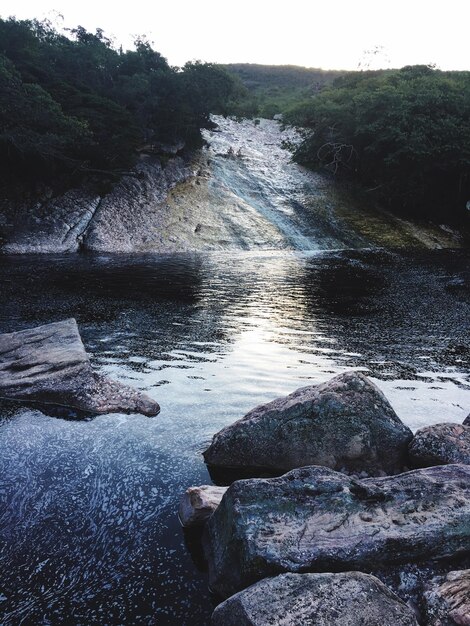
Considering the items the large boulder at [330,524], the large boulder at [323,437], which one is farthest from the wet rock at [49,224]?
the large boulder at [330,524]

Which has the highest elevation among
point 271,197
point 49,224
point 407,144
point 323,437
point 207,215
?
point 407,144

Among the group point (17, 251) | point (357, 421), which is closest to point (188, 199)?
point (17, 251)

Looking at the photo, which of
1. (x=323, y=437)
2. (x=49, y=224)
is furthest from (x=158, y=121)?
(x=323, y=437)

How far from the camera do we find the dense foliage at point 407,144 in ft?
135

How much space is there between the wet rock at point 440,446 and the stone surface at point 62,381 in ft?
14.3

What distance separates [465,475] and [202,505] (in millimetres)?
2903

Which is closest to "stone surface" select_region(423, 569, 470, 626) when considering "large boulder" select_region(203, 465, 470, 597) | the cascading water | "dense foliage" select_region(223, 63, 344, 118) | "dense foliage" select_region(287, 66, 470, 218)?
"large boulder" select_region(203, 465, 470, 597)

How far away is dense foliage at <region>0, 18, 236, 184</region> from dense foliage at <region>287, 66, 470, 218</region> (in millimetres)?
12700

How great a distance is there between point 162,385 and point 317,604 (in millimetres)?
6584

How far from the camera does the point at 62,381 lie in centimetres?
917

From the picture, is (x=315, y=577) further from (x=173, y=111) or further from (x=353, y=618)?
(x=173, y=111)

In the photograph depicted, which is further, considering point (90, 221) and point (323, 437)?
point (90, 221)

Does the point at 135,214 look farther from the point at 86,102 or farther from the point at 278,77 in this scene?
the point at 278,77

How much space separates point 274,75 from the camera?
145 m
